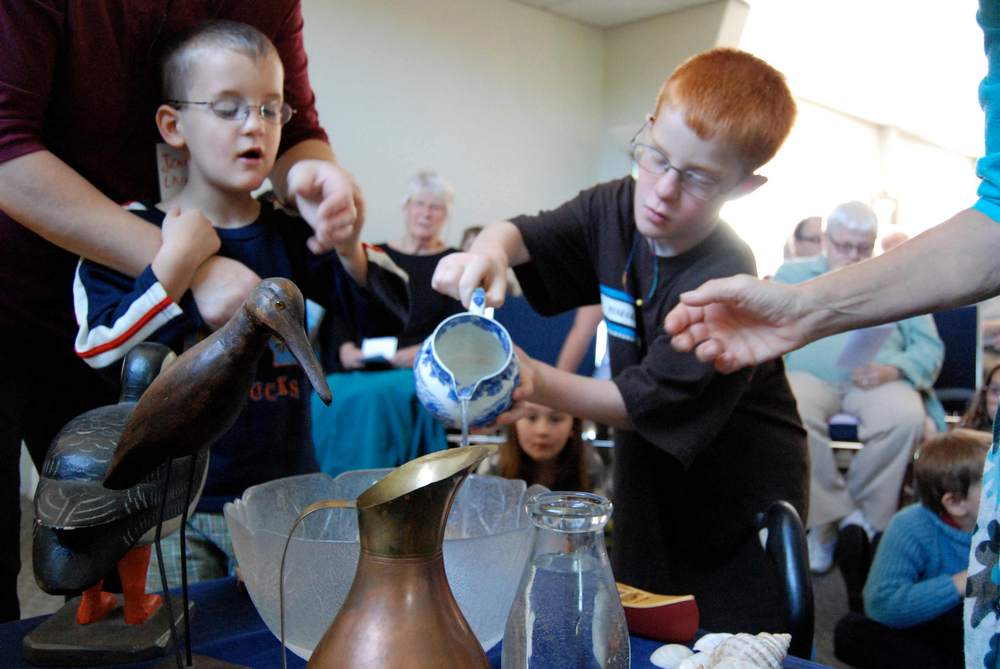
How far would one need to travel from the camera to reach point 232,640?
0.84m

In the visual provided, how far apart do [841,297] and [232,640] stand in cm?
75

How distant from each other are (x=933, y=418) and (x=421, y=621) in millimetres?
3205

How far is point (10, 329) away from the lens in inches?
44.3

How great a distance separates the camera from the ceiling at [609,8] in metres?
5.81

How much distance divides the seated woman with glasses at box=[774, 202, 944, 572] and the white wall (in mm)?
2353

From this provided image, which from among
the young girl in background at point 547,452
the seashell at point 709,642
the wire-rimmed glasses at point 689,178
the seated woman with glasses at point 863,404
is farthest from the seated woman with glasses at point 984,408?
the seashell at point 709,642

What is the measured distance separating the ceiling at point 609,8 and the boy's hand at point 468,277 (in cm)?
491

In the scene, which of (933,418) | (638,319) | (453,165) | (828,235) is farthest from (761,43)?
(638,319)

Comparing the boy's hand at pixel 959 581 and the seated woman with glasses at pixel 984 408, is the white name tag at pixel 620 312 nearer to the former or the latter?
the boy's hand at pixel 959 581

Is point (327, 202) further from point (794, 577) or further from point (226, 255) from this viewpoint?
point (794, 577)

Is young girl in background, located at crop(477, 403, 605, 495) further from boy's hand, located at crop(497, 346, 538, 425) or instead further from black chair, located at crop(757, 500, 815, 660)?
black chair, located at crop(757, 500, 815, 660)

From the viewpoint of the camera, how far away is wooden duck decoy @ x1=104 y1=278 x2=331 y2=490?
0.62 m

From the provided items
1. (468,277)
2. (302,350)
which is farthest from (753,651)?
(468,277)

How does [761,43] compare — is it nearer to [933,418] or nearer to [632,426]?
[933,418]
